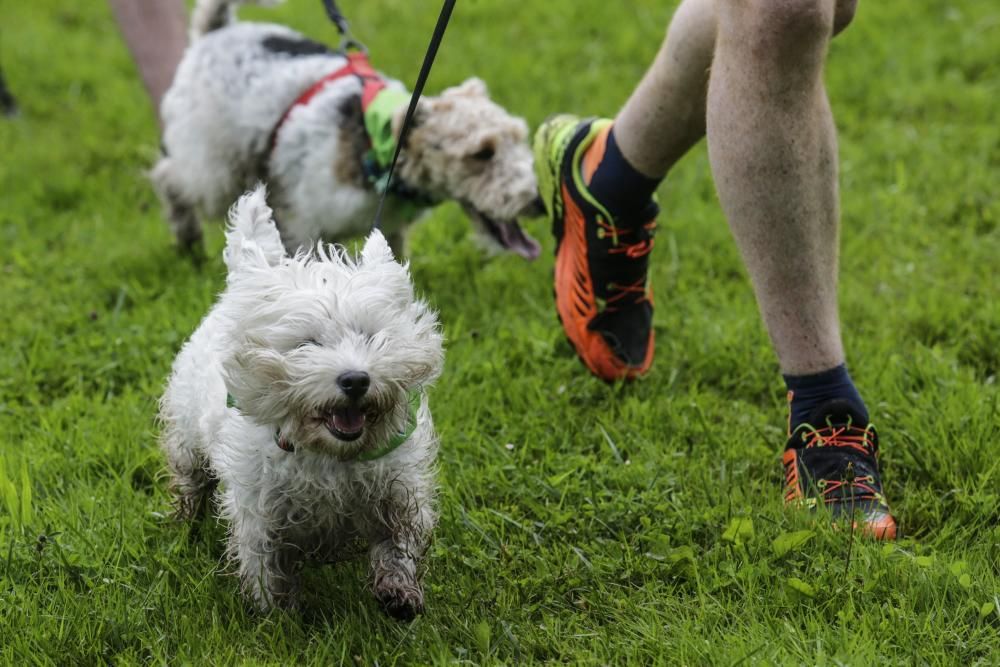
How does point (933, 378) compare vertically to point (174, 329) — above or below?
above

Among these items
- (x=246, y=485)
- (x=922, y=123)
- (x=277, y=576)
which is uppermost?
(x=922, y=123)

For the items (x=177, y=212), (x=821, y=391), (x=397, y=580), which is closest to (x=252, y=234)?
(x=397, y=580)

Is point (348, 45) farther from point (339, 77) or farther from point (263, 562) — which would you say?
point (263, 562)

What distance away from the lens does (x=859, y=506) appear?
10.0 ft

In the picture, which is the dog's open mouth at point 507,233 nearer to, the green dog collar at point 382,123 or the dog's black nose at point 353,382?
the green dog collar at point 382,123

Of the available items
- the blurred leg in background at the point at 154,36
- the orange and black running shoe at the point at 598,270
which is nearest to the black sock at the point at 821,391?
the orange and black running shoe at the point at 598,270

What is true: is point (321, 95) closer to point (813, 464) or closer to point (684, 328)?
point (684, 328)

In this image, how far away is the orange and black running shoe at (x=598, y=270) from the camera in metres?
3.83

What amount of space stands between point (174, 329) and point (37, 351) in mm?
523

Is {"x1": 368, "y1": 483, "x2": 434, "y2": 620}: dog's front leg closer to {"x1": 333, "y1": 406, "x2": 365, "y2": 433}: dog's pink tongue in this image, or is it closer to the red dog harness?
{"x1": 333, "y1": 406, "x2": 365, "y2": 433}: dog's pink tongue

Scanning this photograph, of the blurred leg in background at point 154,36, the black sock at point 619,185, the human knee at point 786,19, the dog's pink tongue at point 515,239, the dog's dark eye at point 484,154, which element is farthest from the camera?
the blurred leg in background at point 154,36

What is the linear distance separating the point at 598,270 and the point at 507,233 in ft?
4.17

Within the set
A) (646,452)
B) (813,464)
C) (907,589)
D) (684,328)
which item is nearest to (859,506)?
(813,464)

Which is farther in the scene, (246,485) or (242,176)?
(242,176)
